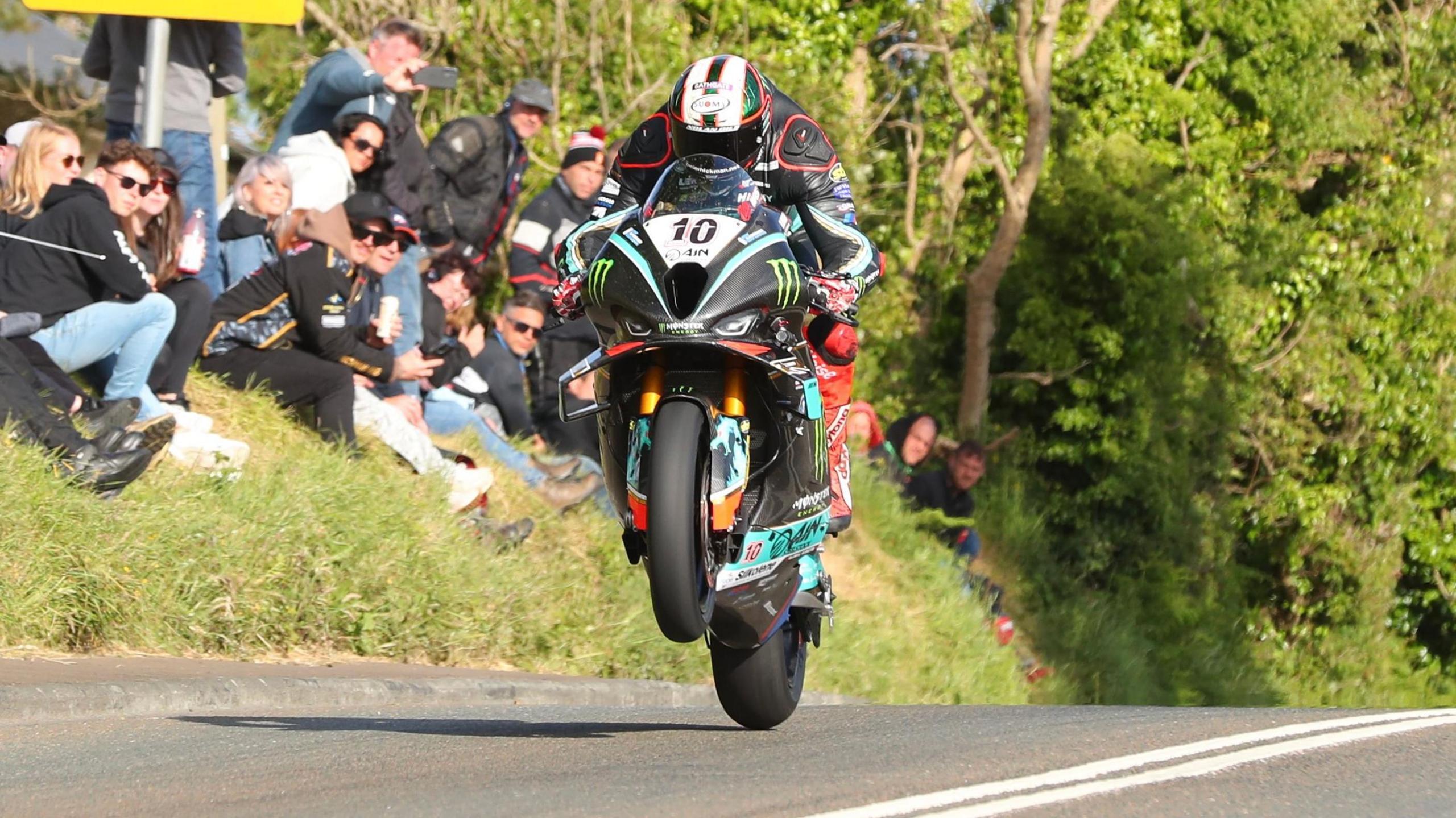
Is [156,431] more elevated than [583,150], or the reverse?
[583,150]

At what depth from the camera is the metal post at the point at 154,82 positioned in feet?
34.4

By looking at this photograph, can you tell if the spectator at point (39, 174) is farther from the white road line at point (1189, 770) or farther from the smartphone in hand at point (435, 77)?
the white road line at point (1189, 770)

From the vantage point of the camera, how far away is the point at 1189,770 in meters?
6.34

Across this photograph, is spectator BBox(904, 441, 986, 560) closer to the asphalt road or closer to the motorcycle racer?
the asphalt road

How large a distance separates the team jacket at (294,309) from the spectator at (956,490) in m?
6.15

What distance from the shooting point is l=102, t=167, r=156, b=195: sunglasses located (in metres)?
9.95

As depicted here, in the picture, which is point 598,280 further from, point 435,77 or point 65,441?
point 435,77

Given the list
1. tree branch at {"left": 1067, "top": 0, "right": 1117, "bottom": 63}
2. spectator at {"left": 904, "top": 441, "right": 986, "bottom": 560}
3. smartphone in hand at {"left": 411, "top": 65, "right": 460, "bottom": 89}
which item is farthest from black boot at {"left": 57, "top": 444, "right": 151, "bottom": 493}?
tree branch at {"left": 1067, "top": 0, "right": 1117, "bottom": 63}

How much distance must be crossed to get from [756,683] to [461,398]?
6.05 meters

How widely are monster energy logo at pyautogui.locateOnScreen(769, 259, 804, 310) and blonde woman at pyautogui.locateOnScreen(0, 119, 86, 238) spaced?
466 cm

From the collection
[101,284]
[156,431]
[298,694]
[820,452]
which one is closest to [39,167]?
[101,284]

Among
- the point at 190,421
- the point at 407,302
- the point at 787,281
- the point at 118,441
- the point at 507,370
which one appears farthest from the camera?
the point at 507,370

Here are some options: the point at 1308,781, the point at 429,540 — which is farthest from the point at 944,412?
the point at 1308,781

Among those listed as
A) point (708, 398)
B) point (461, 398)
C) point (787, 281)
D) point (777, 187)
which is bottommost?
point (461, 398)
